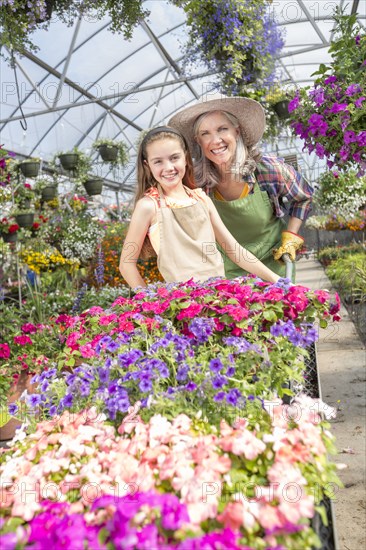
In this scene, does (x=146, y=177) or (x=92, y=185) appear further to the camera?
(x=92, y=185)

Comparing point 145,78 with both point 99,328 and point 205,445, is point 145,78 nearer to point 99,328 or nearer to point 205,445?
point 99,328

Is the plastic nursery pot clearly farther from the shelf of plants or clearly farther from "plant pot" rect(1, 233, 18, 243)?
the shelf of plants

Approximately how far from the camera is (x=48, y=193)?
7.98m

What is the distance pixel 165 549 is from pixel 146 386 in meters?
0.40

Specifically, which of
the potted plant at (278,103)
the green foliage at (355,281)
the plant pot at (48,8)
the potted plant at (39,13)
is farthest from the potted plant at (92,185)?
the plant pot at (48,8)

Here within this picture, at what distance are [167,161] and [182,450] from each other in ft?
3.80

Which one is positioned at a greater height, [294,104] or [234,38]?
[234,38]

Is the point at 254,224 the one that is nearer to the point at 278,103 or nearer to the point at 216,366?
the point at 216,366

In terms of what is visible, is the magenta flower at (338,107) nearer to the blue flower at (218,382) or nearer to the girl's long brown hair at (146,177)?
the girl's long brown hair at (146,177)

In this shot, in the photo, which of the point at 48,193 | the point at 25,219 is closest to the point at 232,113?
the point at 25,219

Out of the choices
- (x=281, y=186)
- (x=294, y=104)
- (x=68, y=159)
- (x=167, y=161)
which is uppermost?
(x=68, y=159)

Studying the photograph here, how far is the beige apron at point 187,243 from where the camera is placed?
73.2 inches

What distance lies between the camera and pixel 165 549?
688 mm

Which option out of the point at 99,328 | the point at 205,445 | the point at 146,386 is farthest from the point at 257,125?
the point at 205,445
